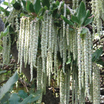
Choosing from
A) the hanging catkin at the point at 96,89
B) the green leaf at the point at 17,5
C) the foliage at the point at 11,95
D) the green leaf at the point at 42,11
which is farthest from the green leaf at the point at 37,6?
the hanging catkin at the point at 96,89

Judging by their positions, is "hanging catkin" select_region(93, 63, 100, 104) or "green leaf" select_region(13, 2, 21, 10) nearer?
"hanging catkin" select_region(93, 63, 100, 104)

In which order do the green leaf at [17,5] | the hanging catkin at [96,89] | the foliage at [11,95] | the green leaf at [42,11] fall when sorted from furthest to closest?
the green leaf at [17,5] → the hanging catkin at [96,89] → the green leaf at [42,11] → the foliage at [11,95]

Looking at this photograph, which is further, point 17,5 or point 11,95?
point 17,5

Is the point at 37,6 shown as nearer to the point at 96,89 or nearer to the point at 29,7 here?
the point at 29,7

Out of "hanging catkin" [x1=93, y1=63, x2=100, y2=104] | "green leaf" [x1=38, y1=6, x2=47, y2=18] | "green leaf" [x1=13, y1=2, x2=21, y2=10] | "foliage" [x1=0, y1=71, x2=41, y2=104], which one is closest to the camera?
"foliage" [x1=0, y1=71, x2=41, y2=104]

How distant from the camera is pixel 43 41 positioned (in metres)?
1.46

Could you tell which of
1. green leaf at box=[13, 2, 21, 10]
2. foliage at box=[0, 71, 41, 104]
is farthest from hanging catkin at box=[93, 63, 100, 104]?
green leaf at box=[13, 2, 21, 10]

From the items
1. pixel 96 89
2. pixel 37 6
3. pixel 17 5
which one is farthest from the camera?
pixel 17 5

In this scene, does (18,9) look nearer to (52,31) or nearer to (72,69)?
(52,31)

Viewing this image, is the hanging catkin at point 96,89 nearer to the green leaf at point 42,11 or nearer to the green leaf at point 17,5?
the green leaf at point 42,11

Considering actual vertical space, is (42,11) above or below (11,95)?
above

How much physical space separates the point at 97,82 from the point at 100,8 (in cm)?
66

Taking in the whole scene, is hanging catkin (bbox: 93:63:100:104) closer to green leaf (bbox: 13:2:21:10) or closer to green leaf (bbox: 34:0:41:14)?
green leaf (bbox: 34:0:41:14)

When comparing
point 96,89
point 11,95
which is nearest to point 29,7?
point 11,95
